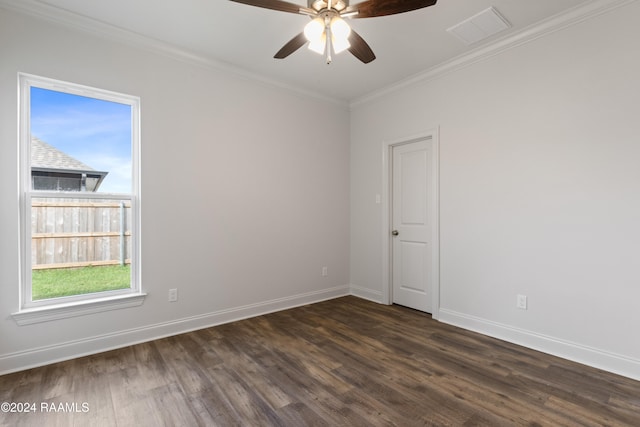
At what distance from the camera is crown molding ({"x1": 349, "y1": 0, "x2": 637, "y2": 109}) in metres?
2.40

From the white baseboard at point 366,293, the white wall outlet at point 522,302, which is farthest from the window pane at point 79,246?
the white wall outlet at point 522,302

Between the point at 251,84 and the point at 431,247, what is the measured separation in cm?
279

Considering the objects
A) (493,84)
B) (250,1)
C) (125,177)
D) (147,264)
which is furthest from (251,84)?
(493,84)

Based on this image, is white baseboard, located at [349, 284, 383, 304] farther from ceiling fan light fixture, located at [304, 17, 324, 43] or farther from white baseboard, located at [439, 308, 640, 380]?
ceiling fan light fixture, located at [304, 17, 324, 43]

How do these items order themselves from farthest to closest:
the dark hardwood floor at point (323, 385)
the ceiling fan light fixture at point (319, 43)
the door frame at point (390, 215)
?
the door frame at point (390, 215) → the ceiling fan light fixture at point (319, 43) → the dark hardwood floor at point (323, 385)

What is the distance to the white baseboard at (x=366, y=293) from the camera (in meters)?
4.18

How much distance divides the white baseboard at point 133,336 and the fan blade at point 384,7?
3.01 m

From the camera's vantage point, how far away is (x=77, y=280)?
8.90 feet

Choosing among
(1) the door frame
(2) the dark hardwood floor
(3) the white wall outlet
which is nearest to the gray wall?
(2) the dark hardwood floor

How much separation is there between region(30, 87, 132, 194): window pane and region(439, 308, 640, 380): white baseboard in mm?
3556

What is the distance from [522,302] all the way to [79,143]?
4.16 m

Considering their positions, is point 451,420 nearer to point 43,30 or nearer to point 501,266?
point 501,266

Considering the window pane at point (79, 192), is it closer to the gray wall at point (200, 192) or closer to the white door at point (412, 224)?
the gray wall at point (200, 192)

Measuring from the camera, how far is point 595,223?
96.7 inches
